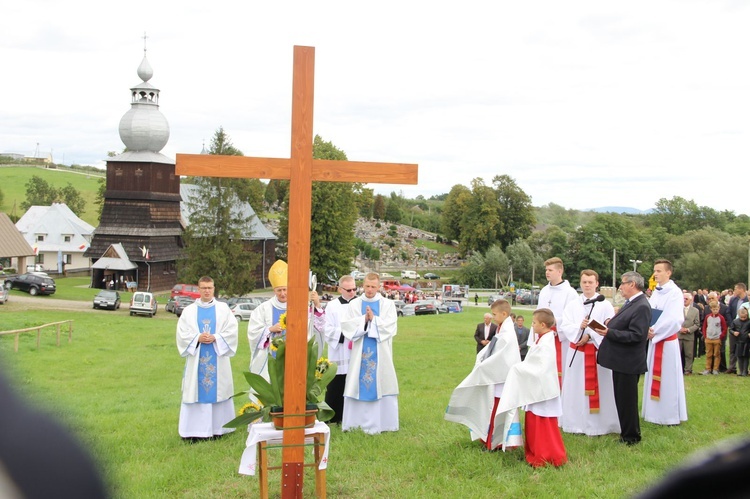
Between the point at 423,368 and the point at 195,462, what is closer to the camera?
the point at 195,462

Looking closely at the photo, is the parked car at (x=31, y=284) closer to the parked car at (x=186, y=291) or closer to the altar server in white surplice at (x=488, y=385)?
the parked car at (x=186, y=291)

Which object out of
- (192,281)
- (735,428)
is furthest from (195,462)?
(192,281)

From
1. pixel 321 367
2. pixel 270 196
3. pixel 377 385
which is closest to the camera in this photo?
pixel 321 367

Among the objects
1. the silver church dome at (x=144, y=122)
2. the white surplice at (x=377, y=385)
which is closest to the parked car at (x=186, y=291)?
→ the silver church dome at (x=144, y=122)

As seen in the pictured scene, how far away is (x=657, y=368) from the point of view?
10211 mm

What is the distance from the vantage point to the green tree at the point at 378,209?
396ft

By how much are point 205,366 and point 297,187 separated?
395 cm

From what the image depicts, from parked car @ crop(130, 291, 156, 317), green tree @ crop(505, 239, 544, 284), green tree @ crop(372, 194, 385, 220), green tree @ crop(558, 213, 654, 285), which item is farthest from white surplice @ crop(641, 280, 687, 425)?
green tree @ crop(372, 194, 385, 220)

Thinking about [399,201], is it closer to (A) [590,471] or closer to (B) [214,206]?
(B) [214,206]

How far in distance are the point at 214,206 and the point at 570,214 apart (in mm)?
79142

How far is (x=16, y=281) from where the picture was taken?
1761 inches

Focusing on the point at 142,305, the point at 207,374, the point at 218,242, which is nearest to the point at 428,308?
the point at 218,242

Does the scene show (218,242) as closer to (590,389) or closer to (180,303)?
(180,303)

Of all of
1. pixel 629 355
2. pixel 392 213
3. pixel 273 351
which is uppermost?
pixel 392 213
